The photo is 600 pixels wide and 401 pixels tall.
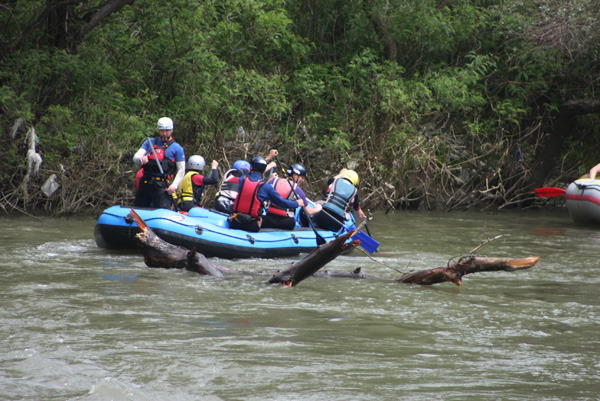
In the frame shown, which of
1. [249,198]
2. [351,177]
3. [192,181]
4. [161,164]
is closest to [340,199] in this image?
[351,177]

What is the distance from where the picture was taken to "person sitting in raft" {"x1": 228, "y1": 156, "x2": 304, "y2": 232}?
29.3 ft

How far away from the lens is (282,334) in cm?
553

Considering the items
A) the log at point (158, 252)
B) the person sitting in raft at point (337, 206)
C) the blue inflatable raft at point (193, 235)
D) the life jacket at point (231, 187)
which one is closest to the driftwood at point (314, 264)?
the log at point (158, 252)

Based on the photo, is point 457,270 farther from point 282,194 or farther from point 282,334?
point 282,194

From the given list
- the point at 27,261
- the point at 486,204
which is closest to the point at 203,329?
the point at 27,261

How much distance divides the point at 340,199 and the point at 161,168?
2.43 m

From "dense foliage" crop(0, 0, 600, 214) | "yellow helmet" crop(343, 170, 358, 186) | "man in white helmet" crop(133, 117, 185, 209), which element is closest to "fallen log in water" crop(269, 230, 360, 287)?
"man in white helmet" crop(133, 117, 185, 209)

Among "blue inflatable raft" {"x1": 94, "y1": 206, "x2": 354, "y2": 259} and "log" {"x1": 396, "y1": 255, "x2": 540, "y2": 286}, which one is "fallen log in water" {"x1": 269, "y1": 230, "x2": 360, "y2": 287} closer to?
"log" {"x1": 396, "y1": 255, "x2": 540, "y2": 286}

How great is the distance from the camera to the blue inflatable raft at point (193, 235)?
8.73 meters

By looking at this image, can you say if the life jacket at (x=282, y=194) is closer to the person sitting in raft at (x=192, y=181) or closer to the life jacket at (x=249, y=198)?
the life jacket at (x=249, y=198)

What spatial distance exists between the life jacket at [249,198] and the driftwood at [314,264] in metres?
1.53

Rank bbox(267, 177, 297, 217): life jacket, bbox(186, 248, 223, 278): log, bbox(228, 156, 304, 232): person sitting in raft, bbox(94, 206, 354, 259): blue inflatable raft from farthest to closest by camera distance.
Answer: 1. bbox(267, 177, 297, 217): life jacket
2. bbox(228, 156, 304, 232): person sitting in raft
3. bbox(94, 206, 354, 259): blue inflatable raft
4. bbox(186, 248, 223, 278): log

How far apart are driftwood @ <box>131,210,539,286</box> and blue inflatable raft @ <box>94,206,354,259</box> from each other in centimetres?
105

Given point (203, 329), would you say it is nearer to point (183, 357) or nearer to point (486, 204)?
point (183, 357)
